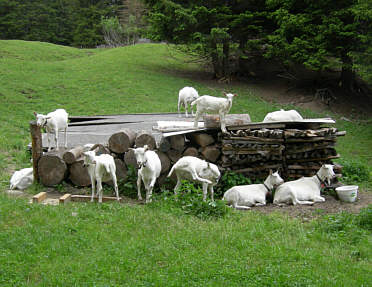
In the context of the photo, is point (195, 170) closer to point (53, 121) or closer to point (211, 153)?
point (211, 153)

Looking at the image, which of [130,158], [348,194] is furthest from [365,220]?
[130,158]

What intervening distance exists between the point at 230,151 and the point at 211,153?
51 centimetres

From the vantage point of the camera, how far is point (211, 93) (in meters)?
23.3

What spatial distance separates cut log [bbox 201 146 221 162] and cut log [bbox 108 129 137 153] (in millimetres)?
1864

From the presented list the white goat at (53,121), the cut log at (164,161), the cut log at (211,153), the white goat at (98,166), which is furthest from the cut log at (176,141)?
the white goat at (53,121)

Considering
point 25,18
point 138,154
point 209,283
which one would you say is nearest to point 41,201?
point 138,154

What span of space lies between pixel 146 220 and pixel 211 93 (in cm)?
1713

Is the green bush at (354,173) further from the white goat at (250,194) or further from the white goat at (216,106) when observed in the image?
the white goat at (216,106)

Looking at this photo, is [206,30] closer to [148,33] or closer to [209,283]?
[148,33]

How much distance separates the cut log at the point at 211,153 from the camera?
32.2ft

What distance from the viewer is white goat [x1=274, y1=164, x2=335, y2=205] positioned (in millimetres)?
8766

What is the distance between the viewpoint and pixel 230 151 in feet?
31.7

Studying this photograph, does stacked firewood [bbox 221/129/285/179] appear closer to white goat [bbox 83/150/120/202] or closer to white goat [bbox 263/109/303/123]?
white goat [bbox 263/109/303/123]

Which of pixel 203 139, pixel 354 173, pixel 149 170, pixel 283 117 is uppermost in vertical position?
pixel 283 117
